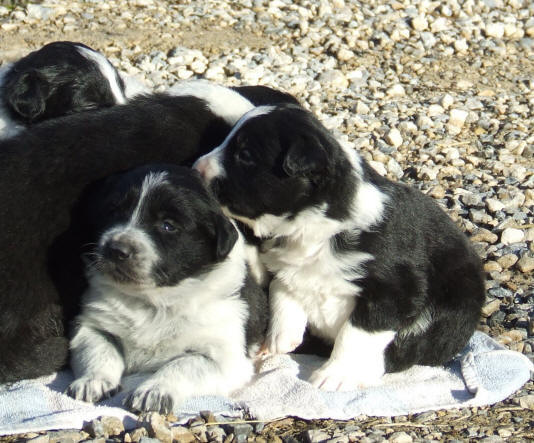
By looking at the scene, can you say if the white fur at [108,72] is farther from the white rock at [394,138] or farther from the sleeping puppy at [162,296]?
the white rock at [394,138]

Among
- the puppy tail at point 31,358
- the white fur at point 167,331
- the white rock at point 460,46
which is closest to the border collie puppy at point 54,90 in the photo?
the white fur at point 167,331

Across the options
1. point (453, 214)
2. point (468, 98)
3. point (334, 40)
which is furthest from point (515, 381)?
point (334, 40)

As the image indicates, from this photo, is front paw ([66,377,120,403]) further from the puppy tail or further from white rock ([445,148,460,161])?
white rock ([445,148,460,161])

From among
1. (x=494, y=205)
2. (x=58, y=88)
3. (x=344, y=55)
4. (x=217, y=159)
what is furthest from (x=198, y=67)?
(x=217, y=159)

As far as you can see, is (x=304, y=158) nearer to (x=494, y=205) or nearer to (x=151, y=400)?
(x=151, y=400)

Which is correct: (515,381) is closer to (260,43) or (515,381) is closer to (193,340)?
(193,340)

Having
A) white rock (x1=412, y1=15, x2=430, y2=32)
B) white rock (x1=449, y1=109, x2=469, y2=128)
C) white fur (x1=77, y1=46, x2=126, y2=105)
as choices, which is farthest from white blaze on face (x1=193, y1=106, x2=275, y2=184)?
white rock (x1=412, y1=15, x2=430, y2=32)
